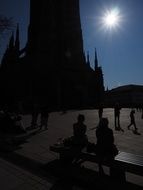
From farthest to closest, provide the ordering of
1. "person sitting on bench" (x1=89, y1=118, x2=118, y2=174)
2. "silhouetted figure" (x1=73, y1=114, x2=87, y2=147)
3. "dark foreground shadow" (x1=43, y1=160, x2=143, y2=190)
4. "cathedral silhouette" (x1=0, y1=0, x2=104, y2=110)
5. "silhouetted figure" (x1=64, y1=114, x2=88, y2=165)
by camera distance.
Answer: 1. "cathedral silhouette" (x1=0, y1=0, x2=104, y2=110)
2. "silhouetted figure" (x1=73, y1=114, x2=87, y2=147)
3. "silhouetted figure" (x1=64, y1=114, x2=88, y2=165)
4. "person sitting on bench" (x1=89, y1=118, x2=118, y2=174)
5. "dark foreground shadow" (x1=43, y1=160, x2=143, y2=190)

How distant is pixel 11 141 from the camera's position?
33.8 ft

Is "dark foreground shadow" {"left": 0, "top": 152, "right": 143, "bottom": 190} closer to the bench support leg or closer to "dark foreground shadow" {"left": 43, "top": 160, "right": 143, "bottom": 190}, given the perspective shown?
"dark foreground shadow" {"left": 43, "top": 160, "right": 143, "bottom": 190}

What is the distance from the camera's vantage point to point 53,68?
57.8 metres

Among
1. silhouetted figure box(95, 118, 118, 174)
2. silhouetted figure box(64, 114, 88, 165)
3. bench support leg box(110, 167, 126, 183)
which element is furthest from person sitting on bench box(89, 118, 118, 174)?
silhouetted figure box(64, 114, 88, 165)

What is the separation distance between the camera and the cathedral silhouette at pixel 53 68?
2248 inches

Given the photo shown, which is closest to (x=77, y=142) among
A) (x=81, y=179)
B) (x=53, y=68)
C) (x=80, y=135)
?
(x=80, y=135)

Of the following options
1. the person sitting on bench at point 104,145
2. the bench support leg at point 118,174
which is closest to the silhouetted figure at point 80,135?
the person sitting on bench at point 104,145

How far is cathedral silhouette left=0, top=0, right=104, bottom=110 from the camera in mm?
57094

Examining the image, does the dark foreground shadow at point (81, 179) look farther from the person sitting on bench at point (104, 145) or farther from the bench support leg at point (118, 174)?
the person sitting on bench at point (104, 145)

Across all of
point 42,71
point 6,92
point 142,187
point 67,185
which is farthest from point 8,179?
point 6,92

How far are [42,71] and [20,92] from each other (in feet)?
23.2

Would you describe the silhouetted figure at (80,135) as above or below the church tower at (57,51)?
below

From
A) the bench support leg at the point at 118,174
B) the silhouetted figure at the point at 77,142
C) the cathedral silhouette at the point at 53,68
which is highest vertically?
the cathedral silhouette at the point at 53,68

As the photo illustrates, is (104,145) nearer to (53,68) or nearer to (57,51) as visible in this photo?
(53,68)
